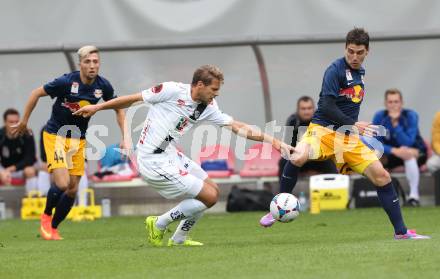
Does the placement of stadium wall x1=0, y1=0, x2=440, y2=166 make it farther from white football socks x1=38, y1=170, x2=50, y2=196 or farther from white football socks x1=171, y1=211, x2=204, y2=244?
white football socks x1=171, y1=211, x2=204, y2=244

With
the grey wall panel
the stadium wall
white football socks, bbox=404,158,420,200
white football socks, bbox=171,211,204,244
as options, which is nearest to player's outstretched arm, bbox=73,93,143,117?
white football socks, bbox=171,211,204,244

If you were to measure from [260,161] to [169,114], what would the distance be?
277 inches

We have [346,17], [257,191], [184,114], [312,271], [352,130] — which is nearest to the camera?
[312,271]

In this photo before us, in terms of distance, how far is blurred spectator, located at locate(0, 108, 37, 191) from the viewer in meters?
16.1

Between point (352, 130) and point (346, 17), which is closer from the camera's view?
point (352, 130)

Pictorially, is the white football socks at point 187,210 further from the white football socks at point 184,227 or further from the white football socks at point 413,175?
the white football socks at point 413,175

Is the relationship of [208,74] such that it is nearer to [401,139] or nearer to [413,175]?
[413,175]

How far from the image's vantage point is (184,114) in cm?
948

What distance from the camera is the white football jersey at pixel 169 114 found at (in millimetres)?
9445

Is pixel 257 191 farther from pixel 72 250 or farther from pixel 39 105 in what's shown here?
pixel 72 250

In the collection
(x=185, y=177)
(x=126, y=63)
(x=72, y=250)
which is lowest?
(x=72, y=250)

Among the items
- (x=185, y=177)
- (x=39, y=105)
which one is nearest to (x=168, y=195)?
(x=185, y=177)

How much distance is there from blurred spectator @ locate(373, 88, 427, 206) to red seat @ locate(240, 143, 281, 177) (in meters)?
1.71

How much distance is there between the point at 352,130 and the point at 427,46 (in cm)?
634
